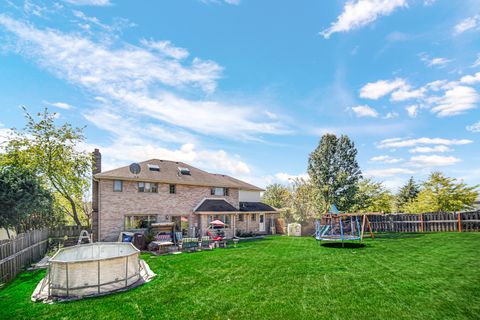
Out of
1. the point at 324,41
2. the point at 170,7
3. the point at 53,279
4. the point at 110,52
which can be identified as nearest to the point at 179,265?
the point at 53,279

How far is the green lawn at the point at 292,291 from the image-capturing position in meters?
6.92

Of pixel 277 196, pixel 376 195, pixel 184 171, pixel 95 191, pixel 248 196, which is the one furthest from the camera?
pixel 277 196

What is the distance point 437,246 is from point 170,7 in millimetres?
20995

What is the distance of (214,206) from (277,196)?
83.6ft

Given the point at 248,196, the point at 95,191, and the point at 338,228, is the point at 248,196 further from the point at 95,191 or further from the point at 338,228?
the point at 95,191

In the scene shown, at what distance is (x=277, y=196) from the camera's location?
4772 cm

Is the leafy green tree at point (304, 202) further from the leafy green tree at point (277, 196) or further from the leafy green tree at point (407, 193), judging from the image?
the leafy green tree at point (407, 193)

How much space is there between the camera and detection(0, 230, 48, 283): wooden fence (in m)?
10.4

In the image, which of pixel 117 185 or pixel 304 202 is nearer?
pixel 117 185

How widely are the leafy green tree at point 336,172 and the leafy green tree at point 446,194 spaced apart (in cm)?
687

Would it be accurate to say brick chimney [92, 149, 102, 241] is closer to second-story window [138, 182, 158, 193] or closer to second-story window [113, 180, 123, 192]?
second-story window [113, 180, 123, 192]

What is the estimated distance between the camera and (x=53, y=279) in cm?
849

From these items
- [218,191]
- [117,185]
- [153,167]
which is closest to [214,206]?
[218,191]

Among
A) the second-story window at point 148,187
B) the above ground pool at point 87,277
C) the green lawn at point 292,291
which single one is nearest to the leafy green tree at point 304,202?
the green lawn at point 292,291
